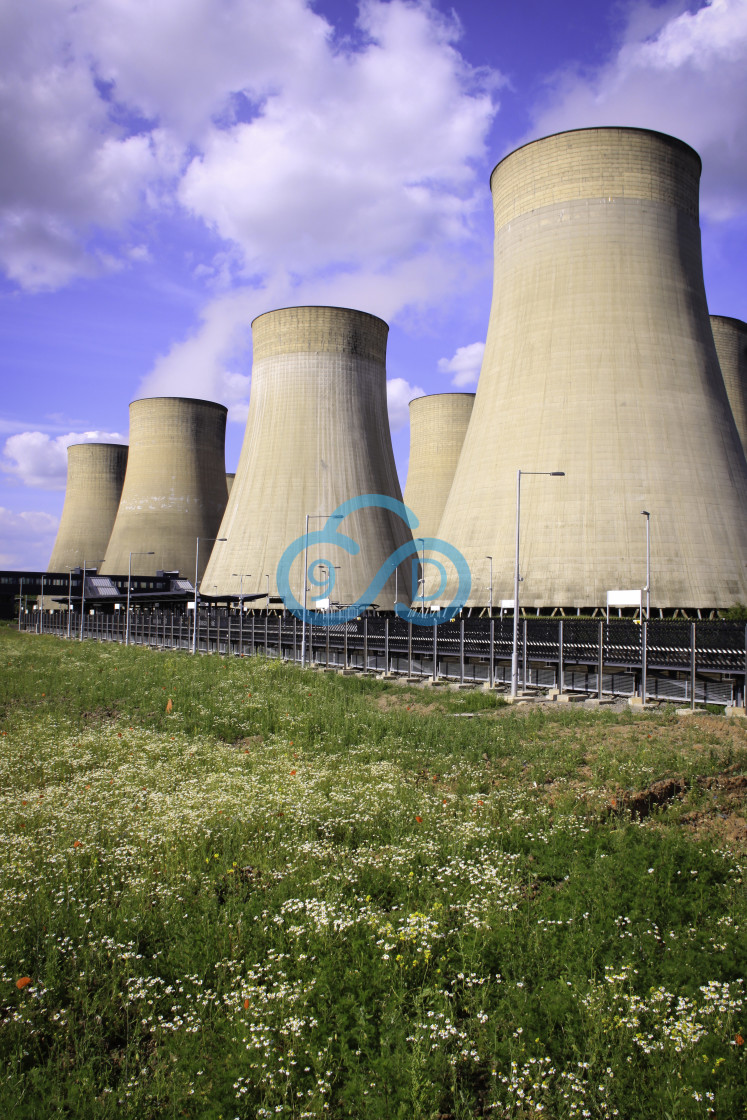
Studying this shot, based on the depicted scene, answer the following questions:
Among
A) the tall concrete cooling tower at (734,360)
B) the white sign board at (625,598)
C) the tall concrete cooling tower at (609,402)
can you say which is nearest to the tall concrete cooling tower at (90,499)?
the tall concrete cooling tower at (609,402)

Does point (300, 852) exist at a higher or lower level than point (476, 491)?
lower

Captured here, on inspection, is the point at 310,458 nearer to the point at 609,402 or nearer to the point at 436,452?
the point at 609,402

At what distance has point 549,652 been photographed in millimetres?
13742

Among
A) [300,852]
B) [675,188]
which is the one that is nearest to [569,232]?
[675,188]

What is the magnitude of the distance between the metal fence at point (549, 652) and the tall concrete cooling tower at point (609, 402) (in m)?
6.80

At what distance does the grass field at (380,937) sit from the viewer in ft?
10.3

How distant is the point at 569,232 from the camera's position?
24.4 m

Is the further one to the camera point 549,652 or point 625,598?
point 625,598

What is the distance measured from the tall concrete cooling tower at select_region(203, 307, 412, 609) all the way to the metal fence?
1079cm

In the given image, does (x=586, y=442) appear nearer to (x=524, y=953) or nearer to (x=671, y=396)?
(x=671, y=396)

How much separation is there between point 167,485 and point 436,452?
54.9ft

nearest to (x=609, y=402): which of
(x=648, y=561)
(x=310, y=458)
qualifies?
(x=648, y=561)

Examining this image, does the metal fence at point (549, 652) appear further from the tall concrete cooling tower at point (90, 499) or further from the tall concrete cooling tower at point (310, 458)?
the tall concrete cooling tower at point (90, 499)

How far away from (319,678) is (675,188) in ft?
65.7
